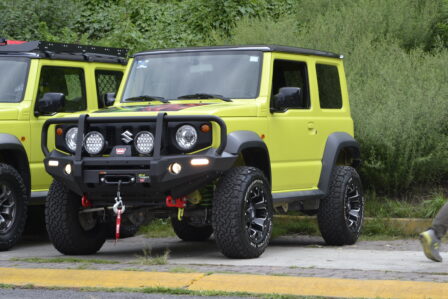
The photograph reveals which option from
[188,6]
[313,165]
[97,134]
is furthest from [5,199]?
[188,6]

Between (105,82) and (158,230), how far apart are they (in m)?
1.92

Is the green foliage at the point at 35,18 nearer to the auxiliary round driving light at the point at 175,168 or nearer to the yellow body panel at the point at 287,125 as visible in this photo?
the yellow body panel at the point at 287,125

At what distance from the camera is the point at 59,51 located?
11.8 meters

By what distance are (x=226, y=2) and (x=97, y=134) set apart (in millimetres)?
9837

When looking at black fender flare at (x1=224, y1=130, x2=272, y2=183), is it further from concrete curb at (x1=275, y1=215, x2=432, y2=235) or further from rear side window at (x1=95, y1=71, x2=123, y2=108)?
rear side window at (x1=95, y1=71, x2=123, y2=108)

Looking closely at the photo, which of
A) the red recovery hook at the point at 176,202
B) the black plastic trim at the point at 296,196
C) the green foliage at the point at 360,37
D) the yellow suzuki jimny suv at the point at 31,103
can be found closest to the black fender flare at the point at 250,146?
the black plastic trim at the point at 296,196

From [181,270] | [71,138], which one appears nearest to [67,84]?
[71,138]

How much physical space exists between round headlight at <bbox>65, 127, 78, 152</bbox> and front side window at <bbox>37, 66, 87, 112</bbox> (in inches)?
69.8

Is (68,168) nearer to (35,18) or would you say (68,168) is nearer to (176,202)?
(176,202)

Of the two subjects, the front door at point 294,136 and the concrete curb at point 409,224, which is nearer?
the front door at point 294,136

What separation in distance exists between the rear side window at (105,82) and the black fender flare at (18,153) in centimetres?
162

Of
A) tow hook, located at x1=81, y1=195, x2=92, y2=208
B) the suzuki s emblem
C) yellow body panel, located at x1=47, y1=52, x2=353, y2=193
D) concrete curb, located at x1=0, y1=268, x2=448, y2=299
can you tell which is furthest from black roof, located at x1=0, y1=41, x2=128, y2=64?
concrete curb, located at x1=0, y1=268, x2=448, y2=299

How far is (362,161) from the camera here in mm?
12672

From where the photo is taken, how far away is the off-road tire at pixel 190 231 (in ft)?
38.4
